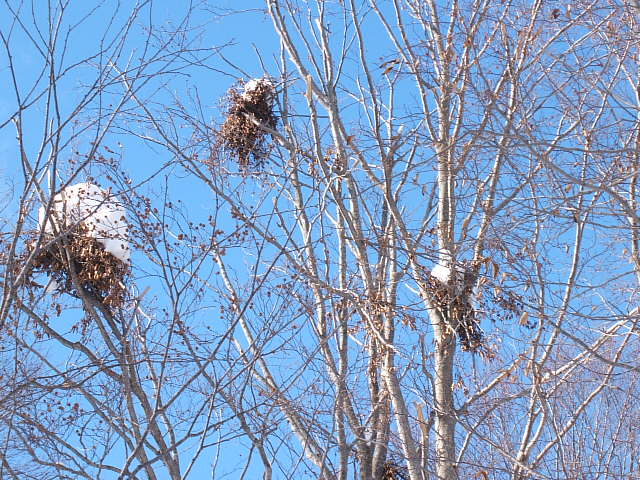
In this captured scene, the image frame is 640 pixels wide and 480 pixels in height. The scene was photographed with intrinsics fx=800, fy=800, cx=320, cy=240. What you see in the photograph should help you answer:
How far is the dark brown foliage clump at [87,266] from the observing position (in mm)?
4887

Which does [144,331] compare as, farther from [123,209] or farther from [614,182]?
[614,182]

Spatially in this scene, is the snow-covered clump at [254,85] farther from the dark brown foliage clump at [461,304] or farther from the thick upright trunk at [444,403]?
the thick upright trunk at [444,403]

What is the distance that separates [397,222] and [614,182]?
1886 millimetres

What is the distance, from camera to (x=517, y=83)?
4.75 meters

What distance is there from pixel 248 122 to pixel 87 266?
234cm

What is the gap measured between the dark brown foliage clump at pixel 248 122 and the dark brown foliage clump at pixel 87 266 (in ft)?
6.50

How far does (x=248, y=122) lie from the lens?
269 inches

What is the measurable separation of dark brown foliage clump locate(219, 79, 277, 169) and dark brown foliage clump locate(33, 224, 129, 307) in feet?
6.50

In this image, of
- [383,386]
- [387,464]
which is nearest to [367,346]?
[383,386]

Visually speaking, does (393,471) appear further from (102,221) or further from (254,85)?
(254,85)

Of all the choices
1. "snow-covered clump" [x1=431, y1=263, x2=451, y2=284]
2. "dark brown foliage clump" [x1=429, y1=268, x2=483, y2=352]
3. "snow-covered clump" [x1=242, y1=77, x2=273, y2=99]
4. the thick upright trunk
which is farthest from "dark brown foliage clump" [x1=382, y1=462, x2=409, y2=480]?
"snow-covered clump" [x1=242, y1=77, x2=273, y2=99]

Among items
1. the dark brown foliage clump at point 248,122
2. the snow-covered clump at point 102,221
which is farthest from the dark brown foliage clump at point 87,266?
the dark brown foliage clump at point 248,122

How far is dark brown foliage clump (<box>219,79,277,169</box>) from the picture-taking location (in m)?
6.78

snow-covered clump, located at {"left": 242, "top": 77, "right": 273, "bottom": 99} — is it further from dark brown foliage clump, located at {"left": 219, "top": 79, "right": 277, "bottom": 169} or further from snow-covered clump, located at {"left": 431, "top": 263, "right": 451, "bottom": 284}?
snow-covered clump, located at {"left": 431, "top": 263, "right": 451, "bottom": 284}
